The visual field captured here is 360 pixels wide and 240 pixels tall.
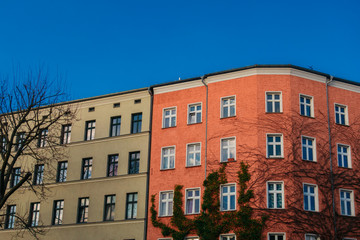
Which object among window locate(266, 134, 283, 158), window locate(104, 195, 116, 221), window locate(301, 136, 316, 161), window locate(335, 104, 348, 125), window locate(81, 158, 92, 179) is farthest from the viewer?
window locate(81, 158, 92, 179)

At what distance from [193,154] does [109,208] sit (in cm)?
808

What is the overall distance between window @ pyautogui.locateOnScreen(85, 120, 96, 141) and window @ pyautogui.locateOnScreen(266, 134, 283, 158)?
1552 centimetres

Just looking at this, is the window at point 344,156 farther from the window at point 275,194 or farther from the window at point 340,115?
the window at point 275,194

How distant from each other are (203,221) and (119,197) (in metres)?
7.91

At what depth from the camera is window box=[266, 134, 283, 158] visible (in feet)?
126

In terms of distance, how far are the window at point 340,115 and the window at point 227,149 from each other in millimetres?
8126

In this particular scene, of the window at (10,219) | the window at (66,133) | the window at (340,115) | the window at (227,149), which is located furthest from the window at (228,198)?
the window at (10,219)

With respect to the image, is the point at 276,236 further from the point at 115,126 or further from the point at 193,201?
the point at 115,126

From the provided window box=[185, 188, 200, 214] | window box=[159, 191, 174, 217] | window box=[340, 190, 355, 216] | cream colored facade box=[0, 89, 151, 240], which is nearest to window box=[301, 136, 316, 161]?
window box=[340, 190, 355, 216]

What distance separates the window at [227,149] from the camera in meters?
39.3

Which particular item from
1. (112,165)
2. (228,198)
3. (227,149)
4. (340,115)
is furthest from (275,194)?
(112,165)

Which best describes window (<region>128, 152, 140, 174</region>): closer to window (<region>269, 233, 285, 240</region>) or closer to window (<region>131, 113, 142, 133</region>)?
window (<region>131, 113, 142, 133</region>)

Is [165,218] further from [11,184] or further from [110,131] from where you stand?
[11,184]

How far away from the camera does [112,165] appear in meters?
44.6
